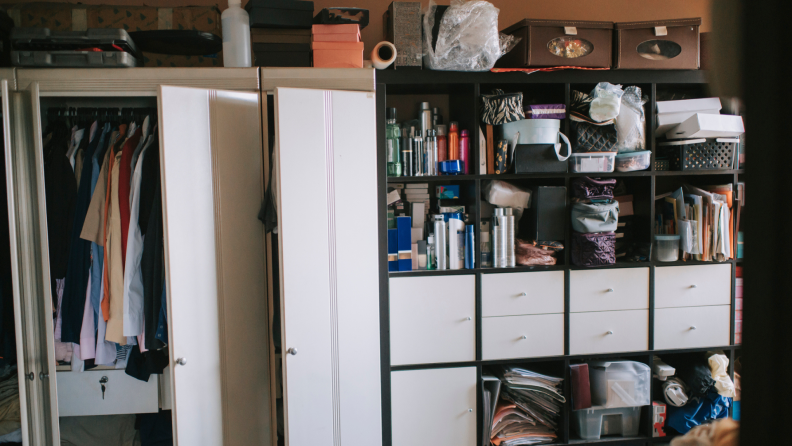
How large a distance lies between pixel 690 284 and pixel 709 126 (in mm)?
854

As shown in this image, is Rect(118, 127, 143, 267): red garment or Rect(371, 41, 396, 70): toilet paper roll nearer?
Rect(118, 127, 143, 267): red garment

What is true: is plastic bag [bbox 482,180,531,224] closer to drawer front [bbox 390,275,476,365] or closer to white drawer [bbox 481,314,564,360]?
drawer front [bbox 390,275,476,365]

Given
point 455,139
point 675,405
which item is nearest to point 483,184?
point 455,139

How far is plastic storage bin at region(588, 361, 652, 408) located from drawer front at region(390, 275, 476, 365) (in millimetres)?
758

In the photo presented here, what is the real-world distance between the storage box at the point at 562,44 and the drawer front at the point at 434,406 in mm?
1614

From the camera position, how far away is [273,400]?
205 centimetres

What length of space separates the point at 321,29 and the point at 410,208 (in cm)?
99

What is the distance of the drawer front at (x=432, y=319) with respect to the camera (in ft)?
7.47

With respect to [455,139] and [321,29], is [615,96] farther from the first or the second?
[321,29]

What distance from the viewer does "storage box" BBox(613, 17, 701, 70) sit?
2.23 metres

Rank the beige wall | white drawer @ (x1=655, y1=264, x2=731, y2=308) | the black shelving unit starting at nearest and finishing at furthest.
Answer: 1. the black shelving unit
2. white drawer @ (x1=655, y1=264, x2=731, y2=308)
3. the beige wall

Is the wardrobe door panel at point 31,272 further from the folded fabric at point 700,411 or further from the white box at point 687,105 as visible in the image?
the folded fabric at point 700,411

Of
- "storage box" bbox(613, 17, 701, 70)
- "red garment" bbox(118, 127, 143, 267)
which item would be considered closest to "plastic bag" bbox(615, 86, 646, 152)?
"storage box" bbox(613, 17, 701, 70)

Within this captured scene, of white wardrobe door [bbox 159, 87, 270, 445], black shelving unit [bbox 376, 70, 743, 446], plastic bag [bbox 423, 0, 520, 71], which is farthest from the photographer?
black shelving unit [bbox 376, 70, 743, 446]
